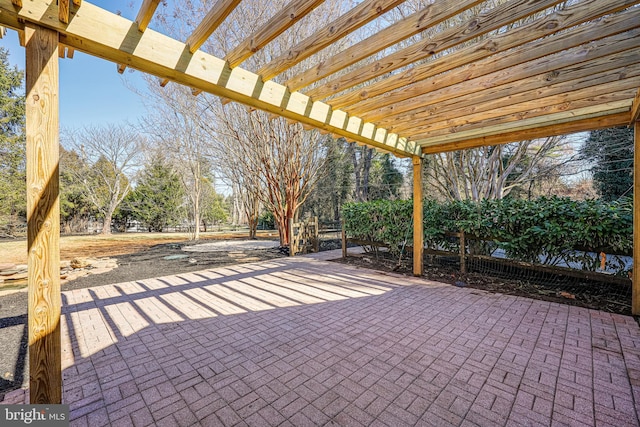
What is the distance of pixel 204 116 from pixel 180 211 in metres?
10.6

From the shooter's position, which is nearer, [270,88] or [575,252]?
[270,88]

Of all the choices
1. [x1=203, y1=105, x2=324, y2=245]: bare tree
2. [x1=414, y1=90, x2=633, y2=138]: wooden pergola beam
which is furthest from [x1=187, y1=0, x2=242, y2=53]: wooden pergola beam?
[x1=203, y1=105, x2=324, y2=245]: bare tree

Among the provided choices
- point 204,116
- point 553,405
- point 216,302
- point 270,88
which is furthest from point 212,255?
point 553,405

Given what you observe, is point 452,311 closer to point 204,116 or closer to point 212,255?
point 212,255

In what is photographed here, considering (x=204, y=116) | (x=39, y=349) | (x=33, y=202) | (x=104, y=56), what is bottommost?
(x=39, y=349)

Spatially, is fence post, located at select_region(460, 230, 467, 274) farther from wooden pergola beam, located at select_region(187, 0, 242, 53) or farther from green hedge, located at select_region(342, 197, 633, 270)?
wooden pergola beam, located at select_region(187, 0, 242, 53)

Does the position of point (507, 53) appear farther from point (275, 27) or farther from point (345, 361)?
point (345, 361)

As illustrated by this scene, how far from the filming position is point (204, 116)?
9.13 meters

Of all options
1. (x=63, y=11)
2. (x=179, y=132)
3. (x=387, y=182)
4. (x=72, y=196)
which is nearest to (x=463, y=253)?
(x=63, y=11)

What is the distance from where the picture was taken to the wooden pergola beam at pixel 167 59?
5.65ft

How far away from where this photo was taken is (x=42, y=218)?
5.10 ft

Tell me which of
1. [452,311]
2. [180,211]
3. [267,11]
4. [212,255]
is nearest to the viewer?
[452,311]

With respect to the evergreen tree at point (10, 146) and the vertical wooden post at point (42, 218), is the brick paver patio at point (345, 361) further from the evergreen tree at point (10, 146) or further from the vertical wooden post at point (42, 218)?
the evergreen tree at point (10, 146)

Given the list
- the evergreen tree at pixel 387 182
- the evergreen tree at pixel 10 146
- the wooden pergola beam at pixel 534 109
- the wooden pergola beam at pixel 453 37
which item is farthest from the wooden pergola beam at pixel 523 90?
the evergreen tree at pixel 10 146
